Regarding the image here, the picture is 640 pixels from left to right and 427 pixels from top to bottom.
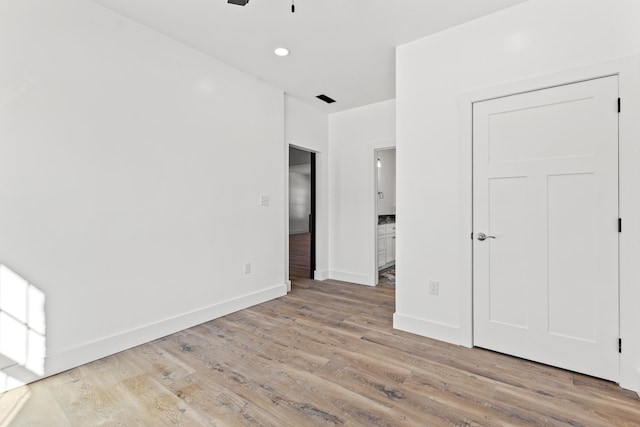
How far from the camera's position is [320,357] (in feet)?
7.61

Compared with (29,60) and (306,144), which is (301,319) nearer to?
(306,144)

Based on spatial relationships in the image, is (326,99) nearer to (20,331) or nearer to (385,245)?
(385,245)

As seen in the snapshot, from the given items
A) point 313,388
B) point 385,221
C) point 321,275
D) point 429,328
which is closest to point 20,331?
point 313,388

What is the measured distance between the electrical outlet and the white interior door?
306 millimetres

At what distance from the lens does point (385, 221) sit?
5781mm

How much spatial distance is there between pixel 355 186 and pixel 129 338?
11.3 ft

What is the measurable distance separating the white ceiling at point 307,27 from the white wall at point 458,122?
0.22 meters

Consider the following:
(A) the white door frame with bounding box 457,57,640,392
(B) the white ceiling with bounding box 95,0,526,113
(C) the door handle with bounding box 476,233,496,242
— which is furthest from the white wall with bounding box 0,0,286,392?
(A) the white door frame with bounding box 457,57,640,392

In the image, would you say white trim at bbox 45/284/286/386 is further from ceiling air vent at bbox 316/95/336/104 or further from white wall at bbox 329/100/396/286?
ceiling air vent at bbox 316/95/336/104

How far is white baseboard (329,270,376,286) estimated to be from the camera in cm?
457

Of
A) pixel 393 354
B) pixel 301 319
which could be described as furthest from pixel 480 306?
pixel 301 319

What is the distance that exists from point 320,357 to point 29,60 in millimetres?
2923

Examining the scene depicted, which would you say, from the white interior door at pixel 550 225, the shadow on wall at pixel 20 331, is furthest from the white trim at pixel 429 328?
the shadow on wall at pixel 20 331

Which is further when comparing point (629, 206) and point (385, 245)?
point (385, 245)
